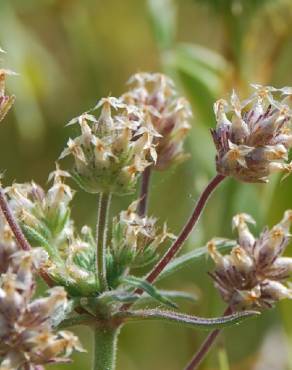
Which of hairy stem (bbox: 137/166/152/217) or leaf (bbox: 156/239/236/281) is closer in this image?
leaf (bbox: 156/239/236/281)

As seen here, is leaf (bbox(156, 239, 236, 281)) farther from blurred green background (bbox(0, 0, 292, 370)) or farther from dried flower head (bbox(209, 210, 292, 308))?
blurred green background (bbox(0, 0, 292, 370))

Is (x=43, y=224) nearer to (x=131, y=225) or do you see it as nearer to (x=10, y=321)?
(x=131, y=225)

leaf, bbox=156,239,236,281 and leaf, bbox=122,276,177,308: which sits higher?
leaf, bbox=122,276,177,308

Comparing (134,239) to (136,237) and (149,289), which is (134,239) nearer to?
(136,237)

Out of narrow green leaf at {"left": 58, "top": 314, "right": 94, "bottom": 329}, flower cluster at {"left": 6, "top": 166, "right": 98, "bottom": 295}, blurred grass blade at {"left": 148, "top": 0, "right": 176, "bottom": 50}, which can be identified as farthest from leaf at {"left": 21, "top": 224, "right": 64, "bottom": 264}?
blurred grass blade at {"left": 148, "top": 0, "right": 176, "bottom": 50}

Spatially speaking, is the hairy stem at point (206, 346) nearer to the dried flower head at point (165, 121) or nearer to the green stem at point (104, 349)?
the green stem at point (104, 349)

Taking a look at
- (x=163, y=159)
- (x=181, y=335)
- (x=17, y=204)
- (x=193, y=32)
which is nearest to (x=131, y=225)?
(x=17, y=204)

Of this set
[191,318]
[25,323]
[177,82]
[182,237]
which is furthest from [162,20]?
[25,323]
